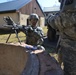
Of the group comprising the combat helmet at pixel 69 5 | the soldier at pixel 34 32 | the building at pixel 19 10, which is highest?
the combat helmet at pixel 69 5

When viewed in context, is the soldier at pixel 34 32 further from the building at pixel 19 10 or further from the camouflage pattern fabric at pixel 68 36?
the building at pixel 19 10

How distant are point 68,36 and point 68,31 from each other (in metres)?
0.10

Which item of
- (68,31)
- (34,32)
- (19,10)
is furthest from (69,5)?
(19,10)

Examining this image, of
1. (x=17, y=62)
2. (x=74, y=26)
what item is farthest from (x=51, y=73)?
(x=17, y=62)

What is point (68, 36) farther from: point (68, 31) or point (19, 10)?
point (19, 10)

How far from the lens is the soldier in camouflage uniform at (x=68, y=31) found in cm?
233

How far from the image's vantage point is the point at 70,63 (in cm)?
258

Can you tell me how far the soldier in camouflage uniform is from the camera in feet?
7.64

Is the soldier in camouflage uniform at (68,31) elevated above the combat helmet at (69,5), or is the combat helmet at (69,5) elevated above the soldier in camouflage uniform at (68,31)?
the combat helmet at (69,5)

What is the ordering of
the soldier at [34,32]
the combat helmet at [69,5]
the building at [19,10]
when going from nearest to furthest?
the combat helmet at [69,5] → the soldier at [34,32] → the building at [19,10]

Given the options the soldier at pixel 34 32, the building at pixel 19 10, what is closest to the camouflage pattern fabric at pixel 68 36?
the soldier at pixel 34 32

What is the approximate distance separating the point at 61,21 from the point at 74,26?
183mm

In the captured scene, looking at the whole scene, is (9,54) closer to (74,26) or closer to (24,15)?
(74,26)

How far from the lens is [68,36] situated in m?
2.52
